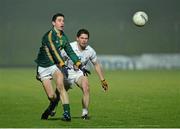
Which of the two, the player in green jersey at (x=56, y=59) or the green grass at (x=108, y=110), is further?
the player in green jersey at (x=56, y=59)

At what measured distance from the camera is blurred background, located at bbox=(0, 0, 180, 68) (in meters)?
48.6

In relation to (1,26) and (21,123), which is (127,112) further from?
(1,26)

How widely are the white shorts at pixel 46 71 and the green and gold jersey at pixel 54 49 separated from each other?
0.06m

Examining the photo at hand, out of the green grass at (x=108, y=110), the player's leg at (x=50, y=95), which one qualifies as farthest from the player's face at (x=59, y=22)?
the green grass at (x=108, y=110)

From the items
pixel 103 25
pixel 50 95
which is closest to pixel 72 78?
pixel 50 95

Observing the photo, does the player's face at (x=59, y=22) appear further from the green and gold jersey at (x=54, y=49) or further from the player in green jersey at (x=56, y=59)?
the green and gold jersey at (x=54, y=49)

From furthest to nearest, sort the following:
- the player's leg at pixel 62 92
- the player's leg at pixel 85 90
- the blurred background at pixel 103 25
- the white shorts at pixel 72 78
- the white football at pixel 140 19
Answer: the blurred background at pixel 103 25, the white football at pixel 140 19, the white shorts at pixel 72 78, the player's leg at pixel 85 90, the player's leg at pixel 62 92

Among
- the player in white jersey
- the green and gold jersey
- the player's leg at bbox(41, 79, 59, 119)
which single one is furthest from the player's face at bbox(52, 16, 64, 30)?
the player's leg at bbox(41, 79, 59, 119)

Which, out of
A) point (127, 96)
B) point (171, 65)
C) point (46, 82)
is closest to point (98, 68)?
point (46, 82)

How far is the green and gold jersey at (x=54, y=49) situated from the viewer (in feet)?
42.0

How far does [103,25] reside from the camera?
4941 centimetres

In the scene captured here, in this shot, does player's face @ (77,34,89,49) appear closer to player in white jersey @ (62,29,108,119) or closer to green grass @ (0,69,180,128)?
player in white jersey @ (62,29,108,119)

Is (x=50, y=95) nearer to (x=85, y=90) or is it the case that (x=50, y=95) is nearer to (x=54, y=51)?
(x=85, y=90)

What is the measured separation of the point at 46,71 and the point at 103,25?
3653 cm
